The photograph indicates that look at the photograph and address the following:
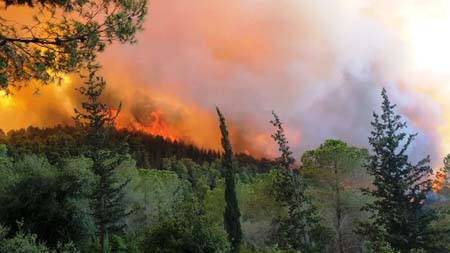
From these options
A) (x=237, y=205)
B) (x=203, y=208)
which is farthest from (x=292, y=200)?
(x=203, y=208)

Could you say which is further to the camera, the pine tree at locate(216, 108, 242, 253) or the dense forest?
the pine tree at locate(216, 108, 242, 253)

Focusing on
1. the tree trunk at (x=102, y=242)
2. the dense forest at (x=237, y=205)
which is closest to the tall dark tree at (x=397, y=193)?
the dense forest at (x=237, y=205)

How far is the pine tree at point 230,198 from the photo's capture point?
32500 millimetres

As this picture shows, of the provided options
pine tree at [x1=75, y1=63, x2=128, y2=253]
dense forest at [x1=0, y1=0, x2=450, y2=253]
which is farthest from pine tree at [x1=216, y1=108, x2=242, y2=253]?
pine tree at [x1=75, y1=63, x2=128, y2=253]

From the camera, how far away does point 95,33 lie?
10.7 m

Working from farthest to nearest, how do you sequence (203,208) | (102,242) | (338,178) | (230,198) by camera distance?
(338,178) < (230,198) < (102,242) < (203,208)

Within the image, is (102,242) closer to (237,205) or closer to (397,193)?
(237,205)

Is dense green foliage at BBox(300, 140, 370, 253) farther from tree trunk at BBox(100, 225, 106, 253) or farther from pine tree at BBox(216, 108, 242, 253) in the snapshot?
tree trunk at BBox(100, 225, 106, 253)

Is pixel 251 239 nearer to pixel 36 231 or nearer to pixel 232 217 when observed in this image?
pixel 232 217

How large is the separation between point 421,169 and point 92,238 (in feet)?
76.5

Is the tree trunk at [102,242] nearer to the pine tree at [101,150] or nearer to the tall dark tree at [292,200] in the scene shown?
the pine tree at [101,150]

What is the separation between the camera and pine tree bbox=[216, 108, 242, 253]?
32500mm

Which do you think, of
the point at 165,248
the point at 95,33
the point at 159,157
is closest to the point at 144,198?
the point at 165,248

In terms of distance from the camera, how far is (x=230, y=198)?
3409cm
